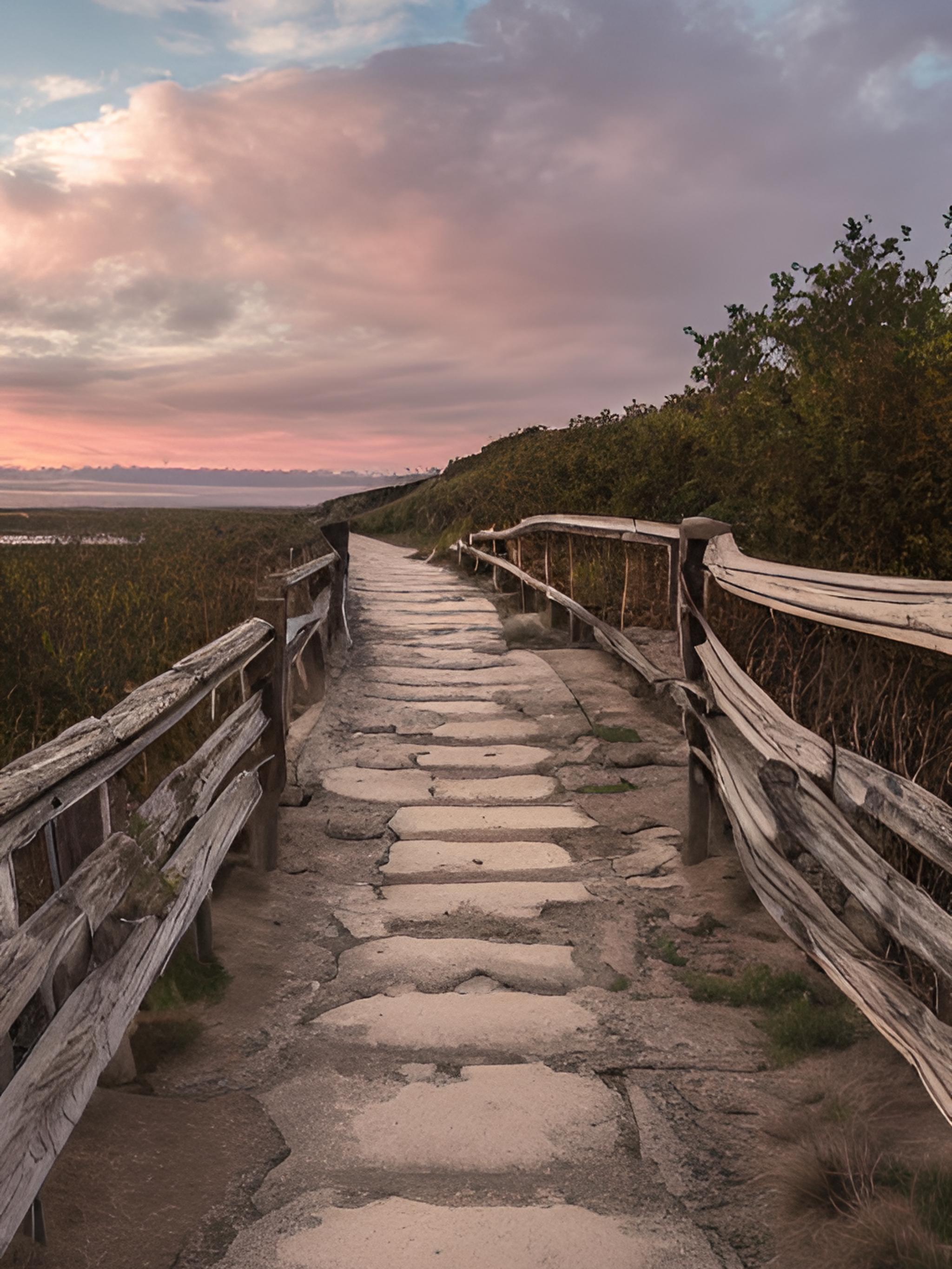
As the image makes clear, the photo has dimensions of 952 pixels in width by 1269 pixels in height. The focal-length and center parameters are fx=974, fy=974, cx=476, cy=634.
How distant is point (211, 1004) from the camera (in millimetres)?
3252

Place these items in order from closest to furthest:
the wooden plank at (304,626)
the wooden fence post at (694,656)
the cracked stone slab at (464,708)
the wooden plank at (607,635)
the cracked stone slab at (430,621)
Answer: the wooden fence post at (694,656), the wooden plank at (304,626), the wooden plank at (607,635), the cracked stone slab at (464,708), the cracked stone slab at (430,621)

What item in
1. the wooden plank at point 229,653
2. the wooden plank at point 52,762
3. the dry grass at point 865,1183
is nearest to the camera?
the wooden plank at point 52,762

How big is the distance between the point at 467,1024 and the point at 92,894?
1.43 metres

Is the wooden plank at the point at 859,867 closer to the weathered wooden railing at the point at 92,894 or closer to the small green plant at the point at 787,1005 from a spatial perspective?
the small green plant at the point at 787,1005

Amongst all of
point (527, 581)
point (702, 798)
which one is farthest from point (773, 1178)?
point (527, 581)

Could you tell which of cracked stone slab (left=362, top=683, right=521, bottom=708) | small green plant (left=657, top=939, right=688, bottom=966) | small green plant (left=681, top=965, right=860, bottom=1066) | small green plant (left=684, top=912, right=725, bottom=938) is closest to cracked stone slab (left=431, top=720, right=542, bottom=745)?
cracked stone slab (left=362, top=683, right=521, bottom=708)

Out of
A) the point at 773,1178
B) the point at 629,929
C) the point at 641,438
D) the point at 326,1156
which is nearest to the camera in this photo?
the point at 773,1178

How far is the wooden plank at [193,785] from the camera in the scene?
9.01 feet

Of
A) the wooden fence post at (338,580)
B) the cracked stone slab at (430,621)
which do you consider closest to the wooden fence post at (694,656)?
the wooden fence post at (338,580)

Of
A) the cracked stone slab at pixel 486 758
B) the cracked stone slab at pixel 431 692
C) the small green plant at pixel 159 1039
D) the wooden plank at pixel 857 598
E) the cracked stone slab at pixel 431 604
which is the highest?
the wooden plank at pixel 857 598

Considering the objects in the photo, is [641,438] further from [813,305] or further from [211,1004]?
[211,1004]

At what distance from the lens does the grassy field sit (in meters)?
5.07

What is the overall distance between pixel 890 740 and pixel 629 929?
1272mm

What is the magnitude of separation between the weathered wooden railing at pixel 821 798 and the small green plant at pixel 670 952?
1.48 ft
